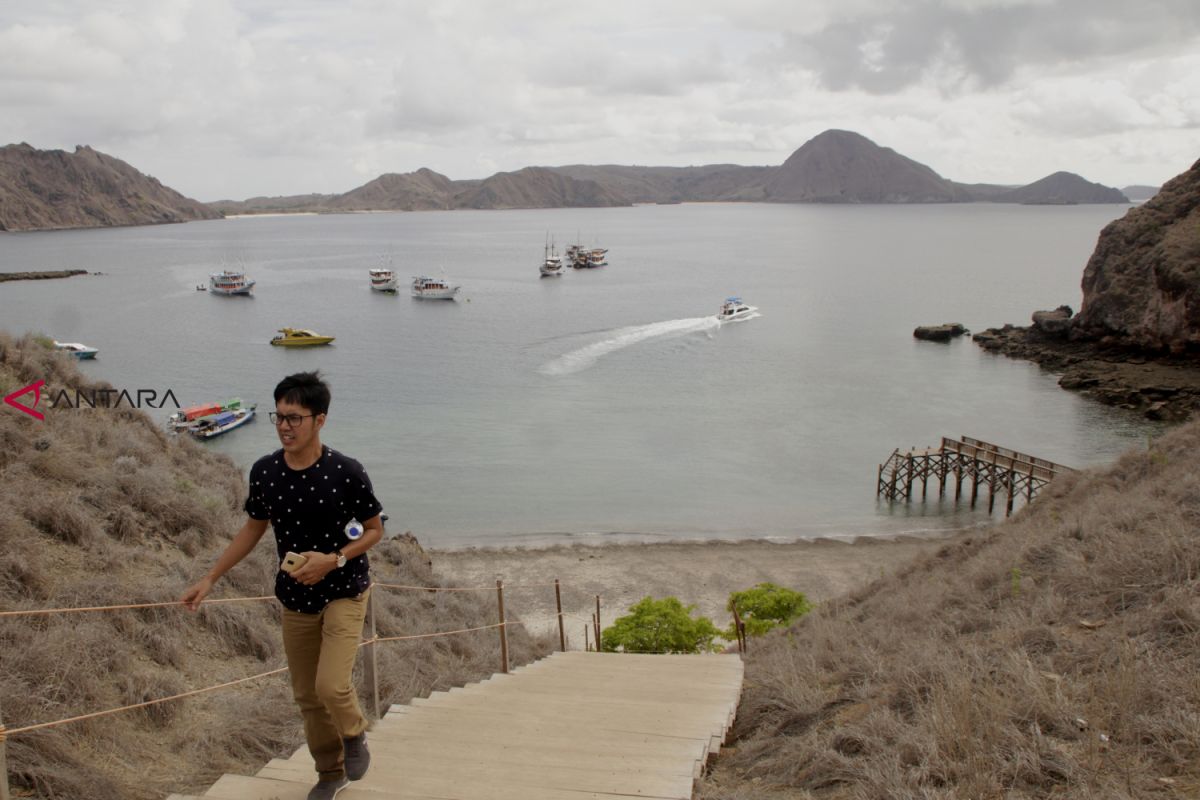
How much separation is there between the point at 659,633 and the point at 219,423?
97.5 ft

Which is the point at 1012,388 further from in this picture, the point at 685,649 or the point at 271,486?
the point at 271,486

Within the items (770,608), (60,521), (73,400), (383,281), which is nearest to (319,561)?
(60,521)

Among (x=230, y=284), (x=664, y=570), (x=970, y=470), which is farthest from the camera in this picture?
(x=230, y=284)

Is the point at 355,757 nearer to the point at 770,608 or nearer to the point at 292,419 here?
the point at 292,419

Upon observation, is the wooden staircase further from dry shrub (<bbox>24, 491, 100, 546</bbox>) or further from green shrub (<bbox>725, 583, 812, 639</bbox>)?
green shrub (<bbox>725, 583, 812, 639</bbox>)

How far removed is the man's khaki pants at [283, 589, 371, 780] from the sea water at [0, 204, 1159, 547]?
2210 centimetres

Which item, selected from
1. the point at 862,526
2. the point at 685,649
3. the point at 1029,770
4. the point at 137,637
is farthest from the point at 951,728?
the point at 862,526

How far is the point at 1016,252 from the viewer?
5507 inches

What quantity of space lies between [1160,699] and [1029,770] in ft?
3.64

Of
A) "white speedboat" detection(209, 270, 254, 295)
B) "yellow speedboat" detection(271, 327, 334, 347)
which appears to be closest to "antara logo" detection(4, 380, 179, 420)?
"yellow speedboat" detection(271, 327, 334, 347)

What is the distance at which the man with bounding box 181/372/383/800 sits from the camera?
4.03 meters

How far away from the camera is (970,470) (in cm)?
3144

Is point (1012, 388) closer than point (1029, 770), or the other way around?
point (1029, 770)

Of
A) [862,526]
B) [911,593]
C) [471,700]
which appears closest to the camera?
[471,700]
